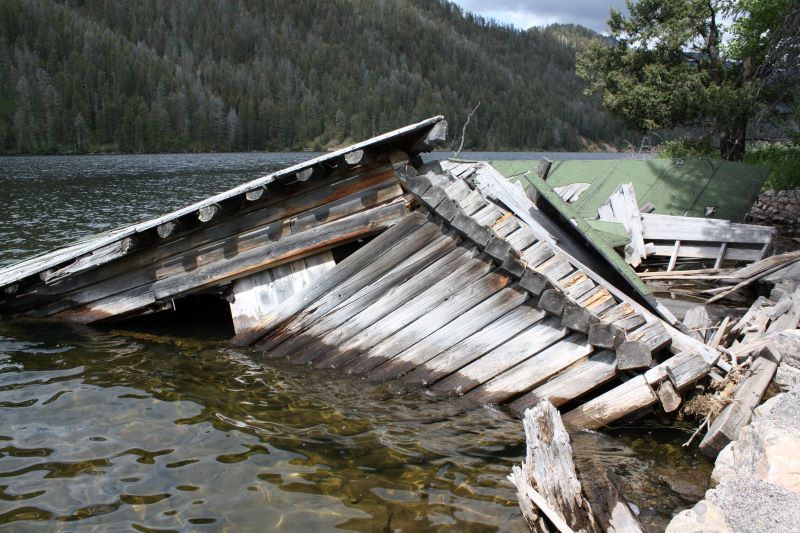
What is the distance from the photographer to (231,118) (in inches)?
5787

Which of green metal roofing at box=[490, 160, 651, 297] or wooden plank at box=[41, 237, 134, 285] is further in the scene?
wooden plank at box=[41, 237, 134, 285]

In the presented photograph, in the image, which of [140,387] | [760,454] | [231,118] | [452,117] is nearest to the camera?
[760,454]

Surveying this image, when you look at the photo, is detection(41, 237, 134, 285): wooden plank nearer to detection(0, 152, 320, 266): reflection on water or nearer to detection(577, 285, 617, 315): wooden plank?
detection(577, 285, 617, 315): wooden plank

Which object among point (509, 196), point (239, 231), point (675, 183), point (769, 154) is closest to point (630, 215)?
point (675, 183)

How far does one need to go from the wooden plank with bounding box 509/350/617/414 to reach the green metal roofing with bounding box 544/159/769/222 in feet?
31.4

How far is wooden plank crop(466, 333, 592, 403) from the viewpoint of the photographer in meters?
6.47

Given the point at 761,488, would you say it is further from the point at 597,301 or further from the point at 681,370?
the point at 597,301

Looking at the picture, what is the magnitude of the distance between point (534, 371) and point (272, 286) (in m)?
3.69

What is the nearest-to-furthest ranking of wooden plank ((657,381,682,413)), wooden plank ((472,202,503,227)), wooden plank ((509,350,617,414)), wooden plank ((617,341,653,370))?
1. wooden plank ((617,341,653,370))
2. wooden plank ((657,381,682,413))
3. wooden plank ((509,350,617,414))
4. wooden plank ((472,202,503,227))

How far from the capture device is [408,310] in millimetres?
7391

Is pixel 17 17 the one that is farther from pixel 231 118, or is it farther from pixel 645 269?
pixel 645 269

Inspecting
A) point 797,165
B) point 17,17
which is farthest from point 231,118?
point 797,165

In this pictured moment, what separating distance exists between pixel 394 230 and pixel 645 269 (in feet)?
28.1

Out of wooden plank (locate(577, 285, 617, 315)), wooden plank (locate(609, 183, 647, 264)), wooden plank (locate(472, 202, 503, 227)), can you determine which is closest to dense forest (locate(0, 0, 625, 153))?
wooden plank (locate(609, 183, 647, 264))
